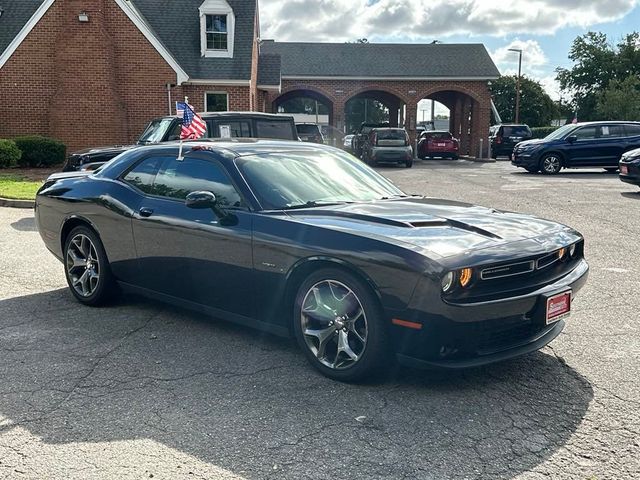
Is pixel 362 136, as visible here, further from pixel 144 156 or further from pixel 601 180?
pixel 144 156

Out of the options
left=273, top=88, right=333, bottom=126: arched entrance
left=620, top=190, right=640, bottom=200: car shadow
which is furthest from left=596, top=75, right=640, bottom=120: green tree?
left=620, top=190, right=640, bottom=200: car shadow

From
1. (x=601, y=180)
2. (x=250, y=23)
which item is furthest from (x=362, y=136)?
(x=601, y=180)

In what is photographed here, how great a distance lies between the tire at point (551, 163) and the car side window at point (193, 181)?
17.6m

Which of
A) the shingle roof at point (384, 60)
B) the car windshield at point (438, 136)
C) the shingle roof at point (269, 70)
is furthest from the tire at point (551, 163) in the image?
the shingle roof at point (384, 60)

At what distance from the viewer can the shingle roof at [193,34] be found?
22.7 metres

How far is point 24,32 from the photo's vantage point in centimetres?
2102

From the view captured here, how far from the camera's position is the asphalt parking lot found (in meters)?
3.04

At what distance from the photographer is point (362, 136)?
29.5 metres

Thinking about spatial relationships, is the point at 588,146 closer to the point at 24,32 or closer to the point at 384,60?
Answer: the point at 24,32

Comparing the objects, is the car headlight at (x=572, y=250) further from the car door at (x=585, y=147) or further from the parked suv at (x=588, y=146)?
the car door at (x=585, y=147)

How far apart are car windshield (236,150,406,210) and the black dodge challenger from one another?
0.6 inches

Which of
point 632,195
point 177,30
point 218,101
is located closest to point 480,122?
point 218,101

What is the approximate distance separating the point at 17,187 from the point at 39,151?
18.0 feet

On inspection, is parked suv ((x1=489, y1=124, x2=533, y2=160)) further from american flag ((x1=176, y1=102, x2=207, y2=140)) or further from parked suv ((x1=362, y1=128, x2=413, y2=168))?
american flag ((x1=176, y1=102, x2=207, y2=140))
